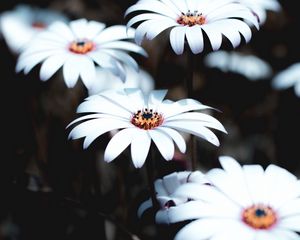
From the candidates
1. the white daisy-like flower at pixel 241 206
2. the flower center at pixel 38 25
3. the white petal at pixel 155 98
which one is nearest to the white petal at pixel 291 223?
the white daisy-like flower at pixel 241 206

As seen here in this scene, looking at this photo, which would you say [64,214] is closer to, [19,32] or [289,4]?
[19,32]

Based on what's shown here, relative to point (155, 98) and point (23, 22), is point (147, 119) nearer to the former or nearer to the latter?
point (155, 98)

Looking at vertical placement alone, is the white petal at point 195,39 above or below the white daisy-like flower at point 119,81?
below

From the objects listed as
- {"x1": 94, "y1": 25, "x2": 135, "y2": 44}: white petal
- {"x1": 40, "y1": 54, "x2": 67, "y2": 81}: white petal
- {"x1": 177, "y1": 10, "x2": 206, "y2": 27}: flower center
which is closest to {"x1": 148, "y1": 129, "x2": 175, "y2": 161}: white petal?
{"x1": 177, "y1": 10, "x2": 206, "y2": 27}: flower center

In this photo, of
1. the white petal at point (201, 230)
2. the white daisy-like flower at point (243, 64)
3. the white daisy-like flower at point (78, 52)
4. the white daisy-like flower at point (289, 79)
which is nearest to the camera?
the white petal at point (201, 230)

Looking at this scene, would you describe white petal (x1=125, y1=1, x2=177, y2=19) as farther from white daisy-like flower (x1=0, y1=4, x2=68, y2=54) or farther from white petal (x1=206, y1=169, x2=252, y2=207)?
white daisy-like flower (x1=0, y1=4, x2=68, y2=54)

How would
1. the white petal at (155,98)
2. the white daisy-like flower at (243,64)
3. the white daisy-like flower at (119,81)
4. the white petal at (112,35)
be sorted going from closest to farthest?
1. the white petal at (155,98)
2. the white petal at (112,35)
3. the white daisy-like flower at (119,81)
4. the white daisy-like flower at (243,64)

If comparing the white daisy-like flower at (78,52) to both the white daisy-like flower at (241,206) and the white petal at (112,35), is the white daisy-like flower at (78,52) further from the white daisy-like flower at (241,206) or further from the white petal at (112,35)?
the white daisy-like flower at (241,206)

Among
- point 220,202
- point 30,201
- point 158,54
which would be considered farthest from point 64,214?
point 158,54
